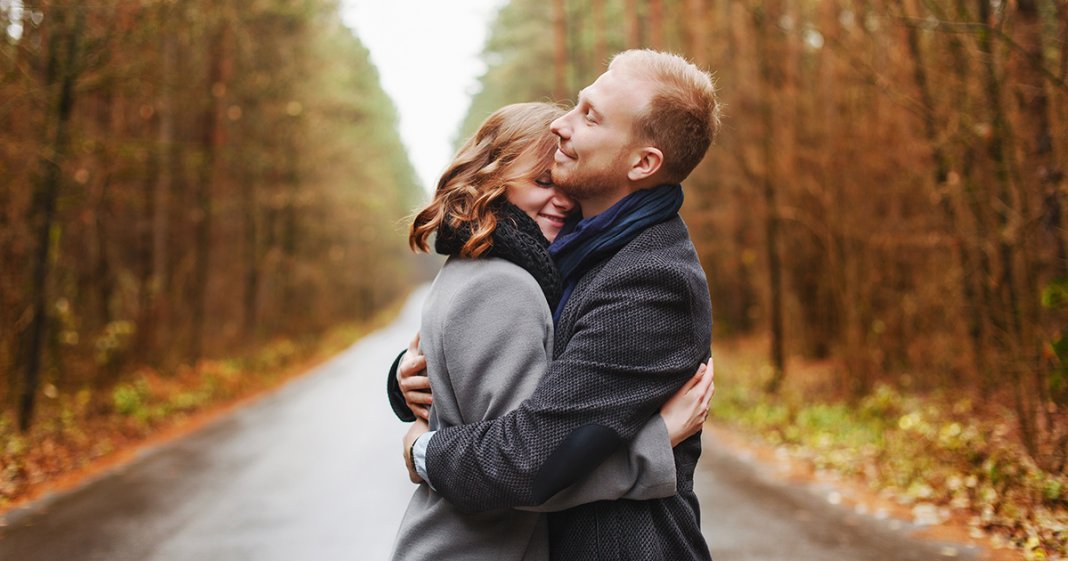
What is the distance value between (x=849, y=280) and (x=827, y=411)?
2.04 m

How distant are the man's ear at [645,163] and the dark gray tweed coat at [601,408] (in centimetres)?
13

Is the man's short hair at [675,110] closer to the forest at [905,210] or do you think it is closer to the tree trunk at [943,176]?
the forest at [905,210]

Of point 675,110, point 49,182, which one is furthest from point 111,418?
point 675,110

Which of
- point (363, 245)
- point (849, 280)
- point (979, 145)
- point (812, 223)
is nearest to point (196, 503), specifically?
point (979, 145)

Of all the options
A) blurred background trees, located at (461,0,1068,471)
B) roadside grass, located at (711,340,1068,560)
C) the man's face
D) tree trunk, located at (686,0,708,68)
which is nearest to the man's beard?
the man's face

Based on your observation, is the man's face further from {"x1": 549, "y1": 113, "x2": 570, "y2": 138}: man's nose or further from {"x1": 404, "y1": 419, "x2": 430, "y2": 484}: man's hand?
{"x1": 404, "y1": 419, "x2": 430, "y2": 484}: man's hand

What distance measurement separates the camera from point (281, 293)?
31.8m

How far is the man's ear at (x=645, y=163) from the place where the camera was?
2055 mm

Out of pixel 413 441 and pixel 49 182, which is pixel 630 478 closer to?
pixel 413 441

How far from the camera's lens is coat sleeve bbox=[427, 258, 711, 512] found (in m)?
1.86

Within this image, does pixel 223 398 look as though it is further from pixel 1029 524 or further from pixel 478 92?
pixel 478 92

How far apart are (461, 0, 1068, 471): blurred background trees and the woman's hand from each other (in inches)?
72.1

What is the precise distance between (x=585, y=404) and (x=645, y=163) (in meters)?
0.59

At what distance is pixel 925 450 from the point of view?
29.0 ft
